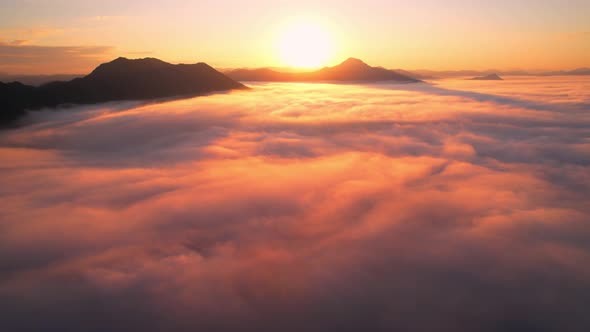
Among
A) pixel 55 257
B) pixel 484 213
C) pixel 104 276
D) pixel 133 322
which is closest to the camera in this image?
pixel 133 322

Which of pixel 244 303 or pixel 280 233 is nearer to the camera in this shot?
pixel 244 303

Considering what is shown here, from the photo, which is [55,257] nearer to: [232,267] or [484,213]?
[232,267]

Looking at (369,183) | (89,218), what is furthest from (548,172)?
(89,218)

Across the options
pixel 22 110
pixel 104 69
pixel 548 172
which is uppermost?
pixel 104 69

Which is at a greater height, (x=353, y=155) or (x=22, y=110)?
(x=22, y=110)

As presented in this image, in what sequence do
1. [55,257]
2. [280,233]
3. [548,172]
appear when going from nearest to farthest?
[55,257] < [280,233] < [548,172]

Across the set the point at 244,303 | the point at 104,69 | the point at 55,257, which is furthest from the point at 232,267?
the point at 104,69
